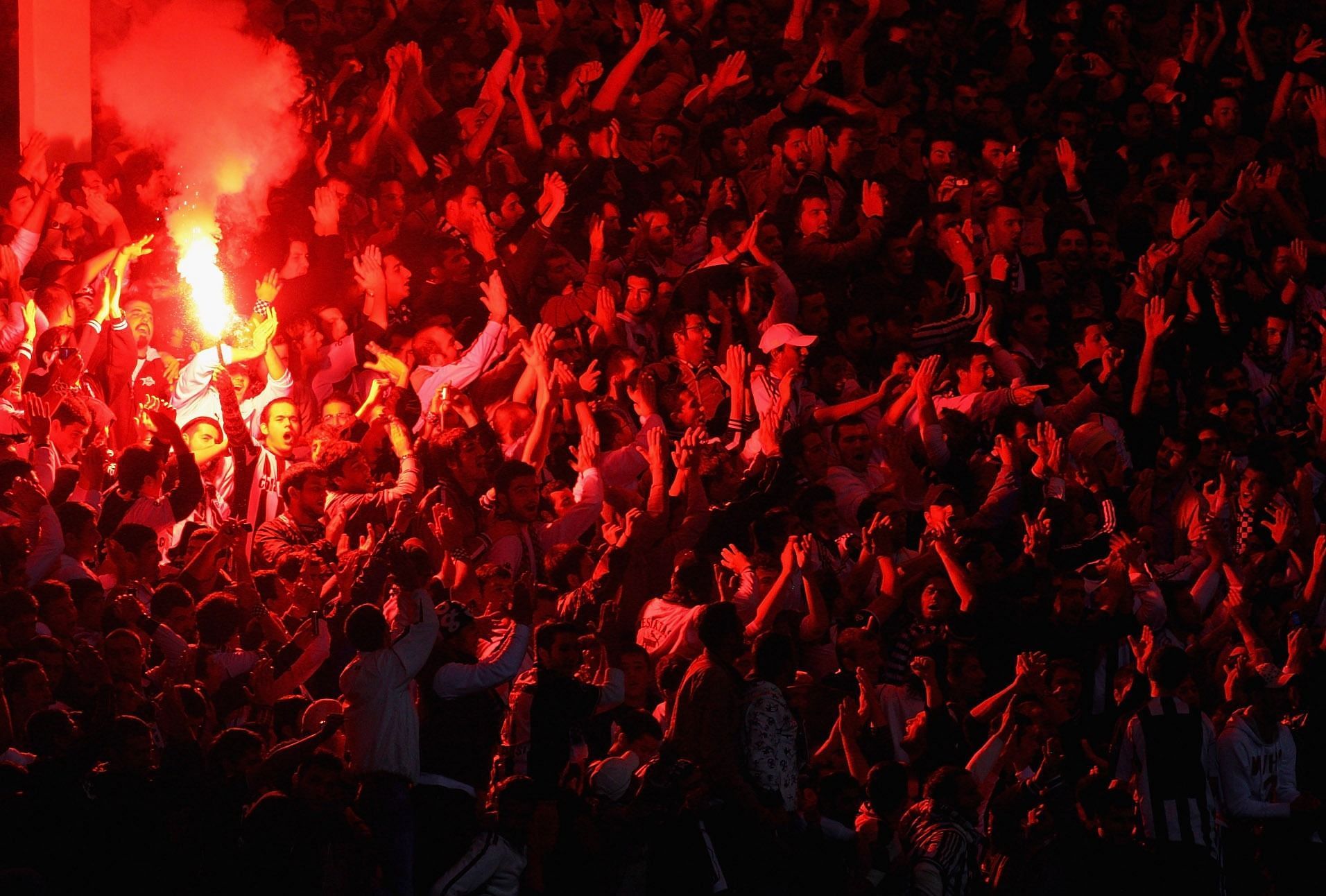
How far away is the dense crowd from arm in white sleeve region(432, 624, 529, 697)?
2cm

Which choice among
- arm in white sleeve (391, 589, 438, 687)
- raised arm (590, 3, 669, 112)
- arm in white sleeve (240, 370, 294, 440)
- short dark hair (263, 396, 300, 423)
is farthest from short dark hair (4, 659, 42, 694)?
raised arm (590, 3, 669, 112)

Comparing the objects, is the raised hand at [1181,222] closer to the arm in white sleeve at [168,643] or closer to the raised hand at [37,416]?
the raised hand at [37,416]

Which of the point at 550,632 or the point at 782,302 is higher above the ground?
the point at 782,302

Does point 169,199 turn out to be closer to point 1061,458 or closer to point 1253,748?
point 1061,458

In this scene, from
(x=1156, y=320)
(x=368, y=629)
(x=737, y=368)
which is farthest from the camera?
(x=1156, y=320)

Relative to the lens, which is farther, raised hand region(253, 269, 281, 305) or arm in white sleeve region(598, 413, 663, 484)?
raised hand region(253, 269, 281, 305)

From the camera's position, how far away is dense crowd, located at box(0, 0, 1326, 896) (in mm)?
7531

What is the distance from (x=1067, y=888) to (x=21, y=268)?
23.3 feet

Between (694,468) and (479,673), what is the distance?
2.71 meters

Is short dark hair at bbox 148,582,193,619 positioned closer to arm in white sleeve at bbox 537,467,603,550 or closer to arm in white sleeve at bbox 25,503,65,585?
arm in white sleeve at bbox 25,503,65,585

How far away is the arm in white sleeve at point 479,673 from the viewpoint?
775 centimetres

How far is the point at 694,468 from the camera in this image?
10.2 m

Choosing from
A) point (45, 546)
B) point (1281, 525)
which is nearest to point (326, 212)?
point (45, 546)

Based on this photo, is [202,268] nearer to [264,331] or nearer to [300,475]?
[264,331]
